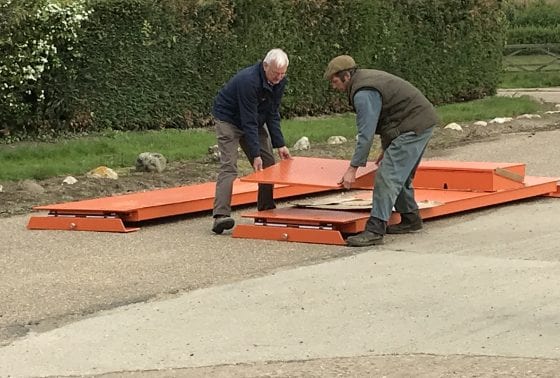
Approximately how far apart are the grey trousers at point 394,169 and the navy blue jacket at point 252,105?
119 centimetres

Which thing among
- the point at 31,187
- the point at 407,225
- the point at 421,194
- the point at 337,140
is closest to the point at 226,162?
the point at 407,225

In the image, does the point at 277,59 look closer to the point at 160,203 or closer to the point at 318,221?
the point at 318,221

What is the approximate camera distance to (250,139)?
35.0ft

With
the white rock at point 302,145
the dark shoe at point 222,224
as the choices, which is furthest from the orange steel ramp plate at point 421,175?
the white rock at point 302,145

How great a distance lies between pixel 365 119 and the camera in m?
10.0

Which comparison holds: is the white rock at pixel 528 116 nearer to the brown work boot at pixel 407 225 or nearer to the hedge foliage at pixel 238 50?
the hedge foliage at pixel 238 50

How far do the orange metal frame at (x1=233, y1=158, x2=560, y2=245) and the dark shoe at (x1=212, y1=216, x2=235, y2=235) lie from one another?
105 millimetres

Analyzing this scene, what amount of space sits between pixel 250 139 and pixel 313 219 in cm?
94

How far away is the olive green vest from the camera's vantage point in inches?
401

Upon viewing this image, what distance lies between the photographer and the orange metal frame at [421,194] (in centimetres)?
1034

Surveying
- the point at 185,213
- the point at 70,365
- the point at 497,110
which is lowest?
the point at 497,110

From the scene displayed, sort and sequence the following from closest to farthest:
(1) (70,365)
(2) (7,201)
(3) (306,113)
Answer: (1) (70,365), (2) (7,201), (3) (306,113)

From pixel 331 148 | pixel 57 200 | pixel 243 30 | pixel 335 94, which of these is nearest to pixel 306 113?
pixel 335 94

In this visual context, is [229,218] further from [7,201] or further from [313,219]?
[7,201]
